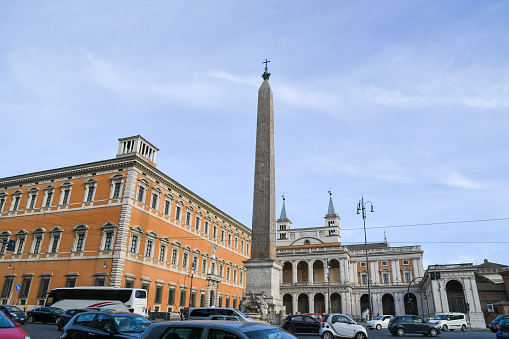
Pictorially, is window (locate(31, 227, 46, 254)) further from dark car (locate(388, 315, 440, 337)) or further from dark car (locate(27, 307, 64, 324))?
dark car (locate(388, 315, 440, 337))

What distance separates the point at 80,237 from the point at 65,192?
507cm

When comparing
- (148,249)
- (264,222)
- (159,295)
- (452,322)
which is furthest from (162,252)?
(452,322)

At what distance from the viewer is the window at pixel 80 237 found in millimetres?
29125

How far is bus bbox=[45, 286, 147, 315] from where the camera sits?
22.0m

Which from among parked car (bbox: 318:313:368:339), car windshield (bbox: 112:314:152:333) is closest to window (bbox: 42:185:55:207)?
parked car (bbox: 318:313:368:339)

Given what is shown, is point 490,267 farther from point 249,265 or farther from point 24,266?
point 24,266

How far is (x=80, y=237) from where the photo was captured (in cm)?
2953

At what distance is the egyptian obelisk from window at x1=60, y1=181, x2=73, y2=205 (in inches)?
756

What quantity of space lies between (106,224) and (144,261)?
4.34 meters

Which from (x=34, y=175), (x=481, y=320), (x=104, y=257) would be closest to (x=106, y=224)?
(x=104, y=257)

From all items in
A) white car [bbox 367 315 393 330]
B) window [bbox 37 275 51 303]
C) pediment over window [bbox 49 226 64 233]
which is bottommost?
white car [bbox 367 315 393 330]

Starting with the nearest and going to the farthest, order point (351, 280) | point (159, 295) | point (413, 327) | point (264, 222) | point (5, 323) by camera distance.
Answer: point (5, 323) → point (413, 327) → point (264, 222) → point (159, 295) → point (351, 280)

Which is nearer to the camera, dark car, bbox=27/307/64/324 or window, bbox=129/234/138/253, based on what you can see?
dark car, bbox=27/307/64/324

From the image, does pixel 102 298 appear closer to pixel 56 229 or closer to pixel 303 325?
pixel 56 229
